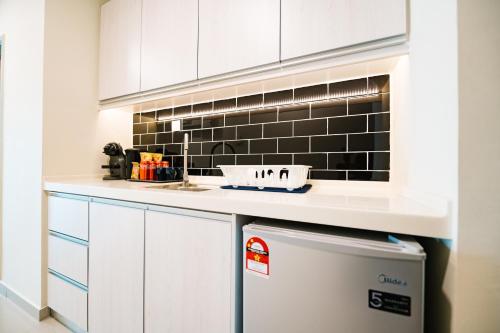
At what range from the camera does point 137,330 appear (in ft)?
3.84

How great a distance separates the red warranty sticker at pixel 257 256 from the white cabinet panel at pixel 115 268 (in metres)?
0.61

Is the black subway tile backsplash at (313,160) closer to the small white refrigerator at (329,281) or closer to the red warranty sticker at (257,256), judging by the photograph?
the small white refrigerator at (329,281)

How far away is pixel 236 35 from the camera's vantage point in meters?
1.27

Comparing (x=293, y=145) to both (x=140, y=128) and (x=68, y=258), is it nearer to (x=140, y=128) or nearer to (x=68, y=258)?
(x=140, y=128)

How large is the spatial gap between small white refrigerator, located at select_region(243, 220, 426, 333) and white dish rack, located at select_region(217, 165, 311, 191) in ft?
1.19

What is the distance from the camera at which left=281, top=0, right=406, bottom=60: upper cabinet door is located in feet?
3.10

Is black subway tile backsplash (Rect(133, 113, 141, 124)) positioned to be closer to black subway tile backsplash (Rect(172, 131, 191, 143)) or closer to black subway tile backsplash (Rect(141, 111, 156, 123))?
black subway tile backsplash (Rect(141, 111, 156, 123))

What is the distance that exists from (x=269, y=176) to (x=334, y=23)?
786 mm

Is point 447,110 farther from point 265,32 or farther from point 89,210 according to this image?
point 89,210

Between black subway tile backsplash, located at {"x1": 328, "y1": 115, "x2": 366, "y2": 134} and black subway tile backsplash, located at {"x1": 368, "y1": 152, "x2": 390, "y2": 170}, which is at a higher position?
black subway tile backsplash, located at {"x1": 328, "y1": 115, "x2": 366, "y2": 134}

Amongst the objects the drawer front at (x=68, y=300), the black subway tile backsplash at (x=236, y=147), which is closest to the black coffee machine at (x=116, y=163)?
the drawer front at (x=68, y=300)

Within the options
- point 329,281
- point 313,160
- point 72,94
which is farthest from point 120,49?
point 329,281
